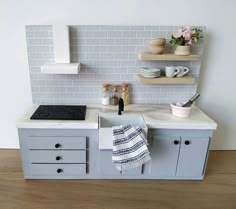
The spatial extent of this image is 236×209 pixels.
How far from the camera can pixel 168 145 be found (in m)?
1.98

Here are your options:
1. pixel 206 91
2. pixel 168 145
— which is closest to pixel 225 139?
pixel 206 91

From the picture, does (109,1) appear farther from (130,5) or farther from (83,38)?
(83,38)

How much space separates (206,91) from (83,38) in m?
1.45

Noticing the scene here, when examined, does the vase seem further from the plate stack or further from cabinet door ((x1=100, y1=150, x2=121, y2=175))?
cabinet door ((x1=100, y1=150, x2=121, y2=175))

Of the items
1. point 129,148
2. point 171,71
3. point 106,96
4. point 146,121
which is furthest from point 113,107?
point 171,71

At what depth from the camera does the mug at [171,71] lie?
2.10m

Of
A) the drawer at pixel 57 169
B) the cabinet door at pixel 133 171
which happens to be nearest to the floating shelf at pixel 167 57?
the cabinet door at pixel 133 171

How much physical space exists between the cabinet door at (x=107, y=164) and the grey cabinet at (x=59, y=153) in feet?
0.20

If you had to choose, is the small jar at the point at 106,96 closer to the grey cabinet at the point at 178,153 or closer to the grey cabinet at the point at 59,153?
the grey cabinet at the point at 59,153

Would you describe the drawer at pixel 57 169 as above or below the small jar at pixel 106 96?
below

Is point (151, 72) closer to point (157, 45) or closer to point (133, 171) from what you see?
point (157, 45)

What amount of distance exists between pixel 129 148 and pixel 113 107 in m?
0.57

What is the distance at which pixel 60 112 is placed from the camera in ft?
6.80

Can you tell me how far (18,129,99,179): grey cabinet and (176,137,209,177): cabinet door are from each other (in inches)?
31.5
